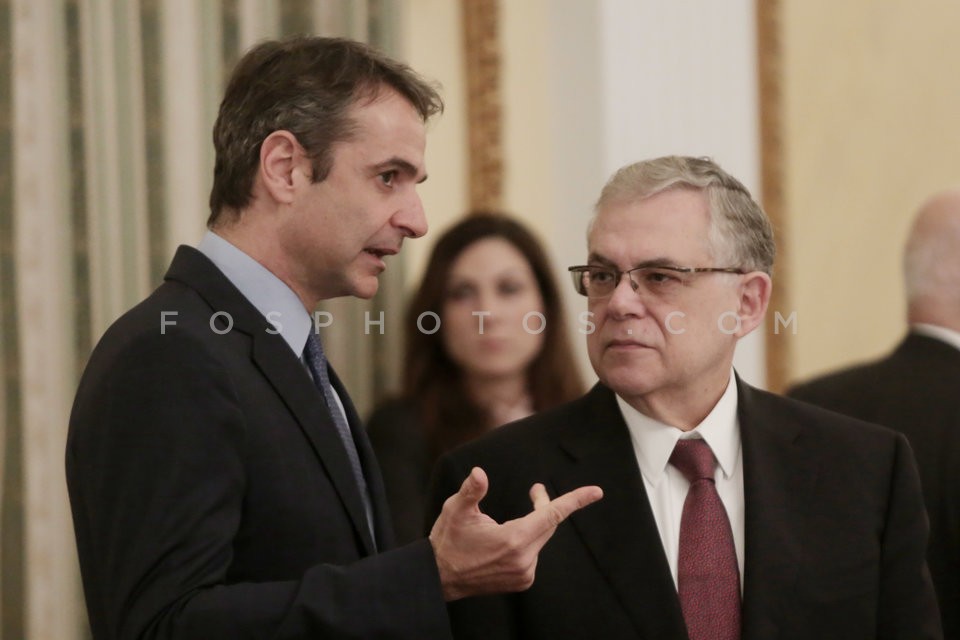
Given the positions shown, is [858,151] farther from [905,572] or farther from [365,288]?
[365,288]

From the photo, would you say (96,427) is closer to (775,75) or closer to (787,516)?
(787,516)

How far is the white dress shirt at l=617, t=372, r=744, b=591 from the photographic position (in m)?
2.29

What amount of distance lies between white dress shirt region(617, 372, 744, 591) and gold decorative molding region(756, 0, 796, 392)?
2.88m

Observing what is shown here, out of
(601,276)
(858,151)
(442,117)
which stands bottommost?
(601,276)

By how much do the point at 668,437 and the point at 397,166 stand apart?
2.12ft

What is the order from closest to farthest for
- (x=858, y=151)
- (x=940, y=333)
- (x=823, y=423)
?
(x=823, y=423) → (x=940, y=333) → (x=858, y=151)

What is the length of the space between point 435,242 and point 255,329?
211 cm

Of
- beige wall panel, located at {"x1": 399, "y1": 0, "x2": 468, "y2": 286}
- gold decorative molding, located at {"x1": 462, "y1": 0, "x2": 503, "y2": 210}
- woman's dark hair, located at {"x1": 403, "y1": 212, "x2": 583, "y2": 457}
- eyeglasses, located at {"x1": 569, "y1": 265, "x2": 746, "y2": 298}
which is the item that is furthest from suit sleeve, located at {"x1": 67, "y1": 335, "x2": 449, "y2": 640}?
gold decorative molding, located at {"x1": 462, "y1": 0, "x2": 503, "y2": 210}

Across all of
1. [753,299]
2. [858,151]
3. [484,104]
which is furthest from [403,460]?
[858,151]

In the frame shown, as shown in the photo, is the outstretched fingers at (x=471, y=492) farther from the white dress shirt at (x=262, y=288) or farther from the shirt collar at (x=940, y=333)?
the shirt collar at (x=940, y=333)

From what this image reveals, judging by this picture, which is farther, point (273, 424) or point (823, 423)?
point (823, 423)

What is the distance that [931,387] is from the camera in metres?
3.23

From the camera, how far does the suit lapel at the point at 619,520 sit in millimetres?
2191

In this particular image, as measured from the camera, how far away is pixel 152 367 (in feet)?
6.11
